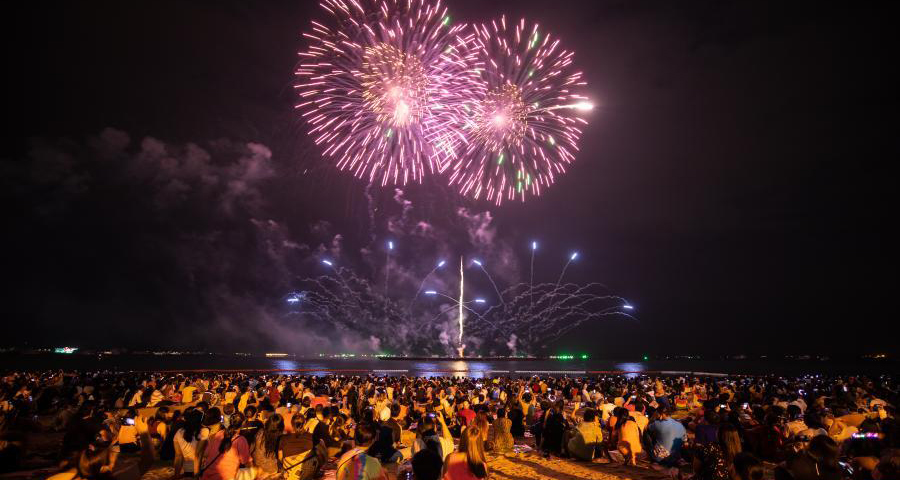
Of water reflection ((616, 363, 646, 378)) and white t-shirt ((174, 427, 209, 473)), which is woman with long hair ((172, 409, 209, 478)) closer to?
white t-shirt ((174, 427, 209, 473))

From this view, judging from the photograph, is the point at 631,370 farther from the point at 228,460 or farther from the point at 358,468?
the point at 358,468

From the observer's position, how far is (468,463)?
6047mm

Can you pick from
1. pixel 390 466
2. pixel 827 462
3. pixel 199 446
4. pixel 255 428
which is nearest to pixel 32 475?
pixel 199 446

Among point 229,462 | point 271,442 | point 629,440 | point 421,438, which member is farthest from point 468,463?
point 629,440

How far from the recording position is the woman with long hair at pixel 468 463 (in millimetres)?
5973

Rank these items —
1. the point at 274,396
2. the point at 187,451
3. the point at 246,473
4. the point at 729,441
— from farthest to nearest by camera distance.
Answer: the point at 274,396 < the point at 187,451 < the point at 729,441 < the point at 246,473

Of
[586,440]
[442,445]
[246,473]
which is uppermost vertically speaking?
[246,473]

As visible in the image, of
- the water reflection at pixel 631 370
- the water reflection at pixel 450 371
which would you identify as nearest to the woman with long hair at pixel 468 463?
the water reflection at pixel 631 370

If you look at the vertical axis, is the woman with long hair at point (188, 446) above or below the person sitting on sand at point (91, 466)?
below

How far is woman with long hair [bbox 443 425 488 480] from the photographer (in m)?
5.97

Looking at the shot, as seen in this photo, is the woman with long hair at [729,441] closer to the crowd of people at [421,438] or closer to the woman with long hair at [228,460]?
the crowd of people at [421,438]

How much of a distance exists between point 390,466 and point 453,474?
19.5 feet

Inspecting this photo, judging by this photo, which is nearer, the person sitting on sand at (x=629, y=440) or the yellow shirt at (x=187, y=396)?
the person sitting on sand at (x=629, y=440)

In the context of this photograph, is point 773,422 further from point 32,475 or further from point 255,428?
point 32,475
